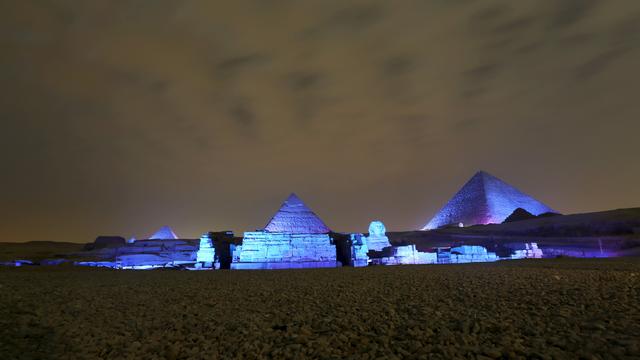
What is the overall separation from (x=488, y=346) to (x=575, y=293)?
334cm

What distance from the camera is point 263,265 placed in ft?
A: 55.0

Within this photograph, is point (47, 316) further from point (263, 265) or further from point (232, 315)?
point (263, 265)

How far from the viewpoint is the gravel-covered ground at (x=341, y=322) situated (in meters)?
3.70

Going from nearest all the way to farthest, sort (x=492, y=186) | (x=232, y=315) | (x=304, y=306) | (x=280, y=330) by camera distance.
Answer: (x=280, y=330) < (x=232, y=315) < (x=304, y=306) < (x=492, y=186)

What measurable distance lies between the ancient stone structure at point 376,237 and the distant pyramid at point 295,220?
10.5 feet

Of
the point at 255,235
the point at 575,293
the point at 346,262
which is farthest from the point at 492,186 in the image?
the point at 575,293

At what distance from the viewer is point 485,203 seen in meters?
50.8

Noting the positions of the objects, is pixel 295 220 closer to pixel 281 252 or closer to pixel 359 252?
pixel 281 252

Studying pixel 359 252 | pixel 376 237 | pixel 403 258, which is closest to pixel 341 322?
pixel 359 252

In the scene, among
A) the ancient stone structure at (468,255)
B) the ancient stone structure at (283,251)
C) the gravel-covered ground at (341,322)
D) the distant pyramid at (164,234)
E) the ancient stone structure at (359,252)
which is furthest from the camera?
the distant pyramid at (164,234)

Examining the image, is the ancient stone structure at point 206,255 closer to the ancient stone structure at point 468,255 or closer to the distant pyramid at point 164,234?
the ancient stone structure at point 468,255

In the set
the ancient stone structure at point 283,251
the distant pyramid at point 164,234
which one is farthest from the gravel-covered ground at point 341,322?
the distant pyramid at point 164,234

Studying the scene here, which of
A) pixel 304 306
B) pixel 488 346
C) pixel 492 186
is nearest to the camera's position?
pixel 488 346

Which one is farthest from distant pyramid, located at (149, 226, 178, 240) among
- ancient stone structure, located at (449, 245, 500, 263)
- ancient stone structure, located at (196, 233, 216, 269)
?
ancient stone structure, located at (449, 245, 500, 263)
